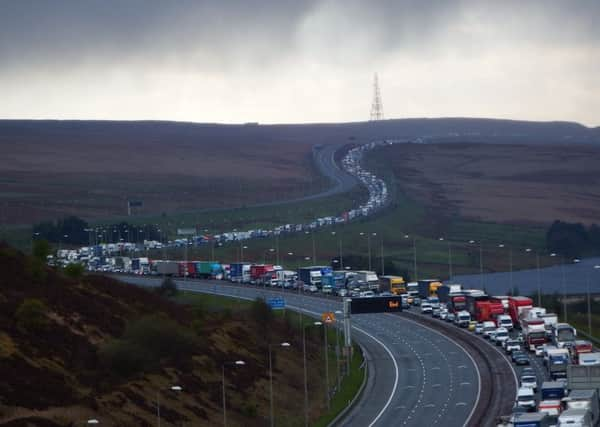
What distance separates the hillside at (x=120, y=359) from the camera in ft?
168

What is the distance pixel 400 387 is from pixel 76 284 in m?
22.8

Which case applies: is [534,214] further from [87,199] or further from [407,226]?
[87,199]

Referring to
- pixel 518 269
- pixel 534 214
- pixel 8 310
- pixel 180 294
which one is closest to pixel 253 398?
pixel 8 310

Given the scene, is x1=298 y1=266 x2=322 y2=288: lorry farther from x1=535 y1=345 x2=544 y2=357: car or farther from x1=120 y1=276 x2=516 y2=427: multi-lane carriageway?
x1=535 y1=345 x2=544 y2=357: car

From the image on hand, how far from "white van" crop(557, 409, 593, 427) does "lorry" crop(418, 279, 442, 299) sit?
51.9 metres

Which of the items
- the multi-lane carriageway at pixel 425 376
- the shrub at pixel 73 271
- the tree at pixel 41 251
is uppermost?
the tree at pixel 41 251

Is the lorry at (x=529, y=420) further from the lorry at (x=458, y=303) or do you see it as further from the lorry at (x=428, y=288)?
the lorry at (x=428, y=288)

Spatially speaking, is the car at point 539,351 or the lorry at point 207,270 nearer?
the car at point 539,351

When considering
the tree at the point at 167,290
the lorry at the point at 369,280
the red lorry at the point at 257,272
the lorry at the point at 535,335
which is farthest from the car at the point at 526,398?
the red lorry at the point at 257,272

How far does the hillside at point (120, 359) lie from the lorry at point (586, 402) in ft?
40.2

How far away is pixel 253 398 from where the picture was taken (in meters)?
61.0

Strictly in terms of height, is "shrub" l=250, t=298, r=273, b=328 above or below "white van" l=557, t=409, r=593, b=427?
above

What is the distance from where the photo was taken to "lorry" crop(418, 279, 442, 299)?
323ft

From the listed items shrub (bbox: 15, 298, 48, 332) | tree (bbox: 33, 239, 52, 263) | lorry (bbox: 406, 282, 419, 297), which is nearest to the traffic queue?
lorry (bbox: 406, 282, 419, 297)
